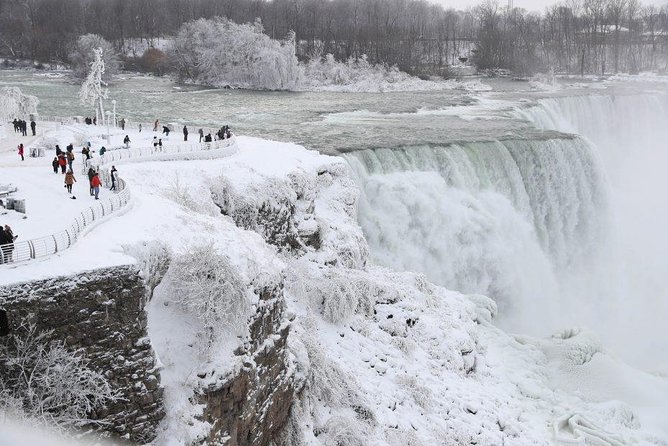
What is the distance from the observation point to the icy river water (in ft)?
88.3

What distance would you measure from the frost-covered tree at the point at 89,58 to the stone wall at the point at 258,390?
63763mm

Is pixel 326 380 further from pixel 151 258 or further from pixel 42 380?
pixel 42 380

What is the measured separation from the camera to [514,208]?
101ft

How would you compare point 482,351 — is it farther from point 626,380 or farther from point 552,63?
point 552,63

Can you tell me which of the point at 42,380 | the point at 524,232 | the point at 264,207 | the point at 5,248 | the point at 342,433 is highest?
the point at 5,248

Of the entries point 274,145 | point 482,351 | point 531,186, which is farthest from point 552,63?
point 482,351

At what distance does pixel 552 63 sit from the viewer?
3883 inches

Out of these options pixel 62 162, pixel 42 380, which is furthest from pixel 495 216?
pixel 42 380

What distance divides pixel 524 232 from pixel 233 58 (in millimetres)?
50801

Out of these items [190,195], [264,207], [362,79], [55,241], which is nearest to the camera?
[55,241]

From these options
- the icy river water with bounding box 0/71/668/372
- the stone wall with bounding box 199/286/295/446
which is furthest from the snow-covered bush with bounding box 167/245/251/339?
the icy river water with bounding box 0/71/668/372

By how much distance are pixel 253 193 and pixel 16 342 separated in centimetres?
1104

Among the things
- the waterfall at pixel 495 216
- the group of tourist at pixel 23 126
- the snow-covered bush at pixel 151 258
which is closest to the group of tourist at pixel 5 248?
the snow-covered bush at pixel 151 258

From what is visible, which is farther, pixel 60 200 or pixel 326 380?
pixel 60 200
